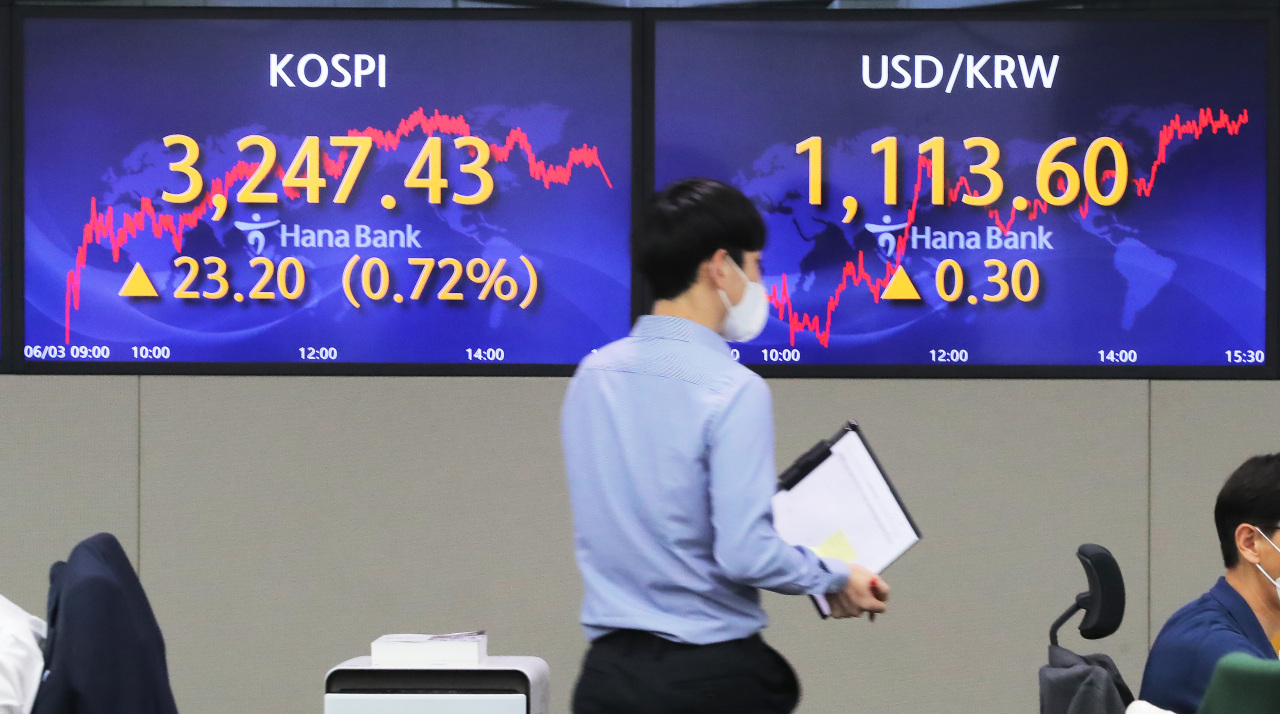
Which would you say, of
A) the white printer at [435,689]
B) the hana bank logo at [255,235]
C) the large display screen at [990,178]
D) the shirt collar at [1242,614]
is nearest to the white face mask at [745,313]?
the shirt collar at [1242,614]

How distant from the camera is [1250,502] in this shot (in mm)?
1986

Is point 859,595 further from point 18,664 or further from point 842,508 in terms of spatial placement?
point 18,664

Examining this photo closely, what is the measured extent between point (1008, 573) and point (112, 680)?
220 cm

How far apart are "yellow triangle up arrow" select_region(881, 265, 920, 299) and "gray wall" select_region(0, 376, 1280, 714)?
229 mm

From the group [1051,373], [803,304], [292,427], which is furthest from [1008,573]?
[292,427]

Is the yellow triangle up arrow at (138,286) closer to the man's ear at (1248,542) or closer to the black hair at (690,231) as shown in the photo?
the black hair at (690,231)

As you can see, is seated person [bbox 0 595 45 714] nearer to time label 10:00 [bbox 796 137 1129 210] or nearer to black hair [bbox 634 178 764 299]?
black hair [bbox 634 178 764 299]

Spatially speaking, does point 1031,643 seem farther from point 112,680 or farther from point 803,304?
point 112,680

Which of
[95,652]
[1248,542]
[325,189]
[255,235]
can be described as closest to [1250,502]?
[1248,542]

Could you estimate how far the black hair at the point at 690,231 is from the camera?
5.32ft

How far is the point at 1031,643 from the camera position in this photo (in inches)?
132

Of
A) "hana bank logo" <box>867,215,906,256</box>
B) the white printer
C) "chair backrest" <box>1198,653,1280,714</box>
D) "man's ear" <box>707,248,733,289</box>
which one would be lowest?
the white printer

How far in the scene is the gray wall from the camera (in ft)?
11.0

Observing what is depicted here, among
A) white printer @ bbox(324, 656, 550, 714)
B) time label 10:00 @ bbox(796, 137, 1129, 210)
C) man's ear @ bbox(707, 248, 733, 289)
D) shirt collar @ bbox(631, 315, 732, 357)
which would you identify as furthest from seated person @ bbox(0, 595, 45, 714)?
time label 10:00 @ bbox(796, 137, 1129, 210)
